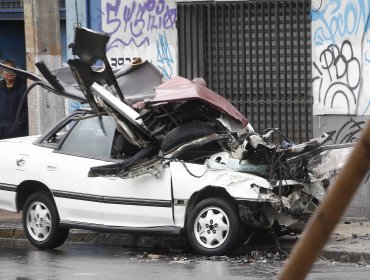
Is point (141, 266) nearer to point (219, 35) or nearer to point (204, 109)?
point (204, 109)

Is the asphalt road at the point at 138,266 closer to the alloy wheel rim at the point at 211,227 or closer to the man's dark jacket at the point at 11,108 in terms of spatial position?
the alloy wheel rim at the point at 211,227

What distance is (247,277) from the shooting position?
330 inches

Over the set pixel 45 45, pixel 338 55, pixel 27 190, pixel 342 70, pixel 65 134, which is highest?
pixel 45 45

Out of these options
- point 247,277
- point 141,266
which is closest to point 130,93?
point 141,266

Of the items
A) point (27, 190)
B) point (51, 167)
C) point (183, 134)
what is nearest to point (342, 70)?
point (183, 134)

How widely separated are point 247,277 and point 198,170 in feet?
4.80

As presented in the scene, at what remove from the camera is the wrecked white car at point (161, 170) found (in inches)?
368

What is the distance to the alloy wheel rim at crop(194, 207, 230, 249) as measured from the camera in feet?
30.5

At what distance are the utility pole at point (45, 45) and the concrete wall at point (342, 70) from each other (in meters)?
3.55

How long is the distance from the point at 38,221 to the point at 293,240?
2.89 meters

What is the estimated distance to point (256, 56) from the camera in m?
13.6

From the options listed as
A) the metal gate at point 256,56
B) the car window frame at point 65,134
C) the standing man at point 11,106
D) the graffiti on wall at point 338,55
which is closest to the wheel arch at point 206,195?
the car window frame at point 65,134

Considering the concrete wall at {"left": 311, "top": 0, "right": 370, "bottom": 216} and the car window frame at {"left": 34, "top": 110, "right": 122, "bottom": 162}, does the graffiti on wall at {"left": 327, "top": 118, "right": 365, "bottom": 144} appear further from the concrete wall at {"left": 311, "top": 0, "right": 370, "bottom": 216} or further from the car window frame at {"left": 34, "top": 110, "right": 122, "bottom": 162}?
the car window frame at {"left": 34, "top": 110, "right": 122, "bottom": 162}

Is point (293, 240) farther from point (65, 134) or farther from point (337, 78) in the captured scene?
point (337, 78)
